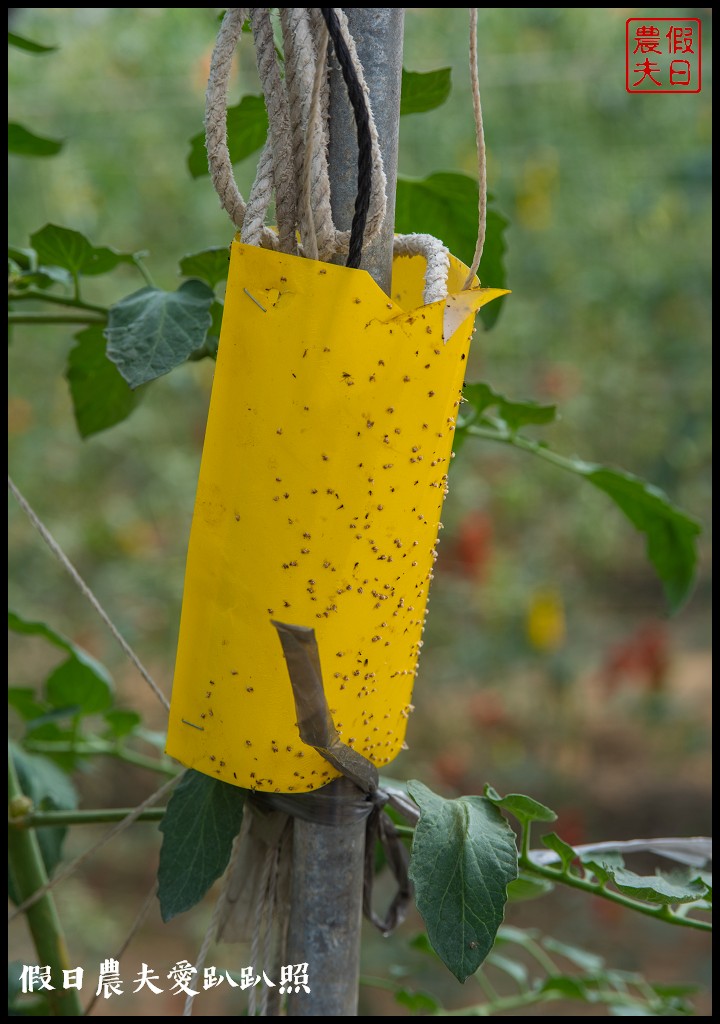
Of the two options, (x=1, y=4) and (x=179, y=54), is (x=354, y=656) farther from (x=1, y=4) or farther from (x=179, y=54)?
(x=179, y=54)

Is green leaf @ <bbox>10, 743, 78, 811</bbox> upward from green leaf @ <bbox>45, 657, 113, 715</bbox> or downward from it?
downward

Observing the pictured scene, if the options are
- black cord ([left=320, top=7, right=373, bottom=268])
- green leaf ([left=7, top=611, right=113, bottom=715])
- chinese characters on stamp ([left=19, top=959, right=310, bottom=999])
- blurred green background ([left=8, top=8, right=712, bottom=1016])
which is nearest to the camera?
black cord ([left=320, top=7, right=373, bottom=268])

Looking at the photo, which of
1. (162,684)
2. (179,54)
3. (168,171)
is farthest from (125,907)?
(179,54)

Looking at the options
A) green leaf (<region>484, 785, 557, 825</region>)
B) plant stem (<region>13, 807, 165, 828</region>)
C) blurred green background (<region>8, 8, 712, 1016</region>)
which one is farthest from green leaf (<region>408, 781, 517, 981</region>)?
blurred green background (<region>8, 8, 712, 1016</region>)

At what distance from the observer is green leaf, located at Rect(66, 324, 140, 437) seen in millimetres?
588

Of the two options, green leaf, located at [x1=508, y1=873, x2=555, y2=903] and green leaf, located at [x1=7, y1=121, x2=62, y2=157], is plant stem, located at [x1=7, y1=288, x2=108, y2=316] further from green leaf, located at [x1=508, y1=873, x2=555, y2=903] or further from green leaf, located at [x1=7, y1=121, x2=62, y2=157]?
green leaf, located at [x1=508, y1=873, x2=555, y2=903]

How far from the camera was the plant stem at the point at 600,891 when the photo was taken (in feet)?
1.53

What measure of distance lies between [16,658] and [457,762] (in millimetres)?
1094

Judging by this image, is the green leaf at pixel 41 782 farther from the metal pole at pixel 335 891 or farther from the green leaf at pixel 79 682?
the metal pole at pixel 335 891

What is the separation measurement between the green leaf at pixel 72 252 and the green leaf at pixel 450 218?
0.55ft

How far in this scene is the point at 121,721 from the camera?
656 mm

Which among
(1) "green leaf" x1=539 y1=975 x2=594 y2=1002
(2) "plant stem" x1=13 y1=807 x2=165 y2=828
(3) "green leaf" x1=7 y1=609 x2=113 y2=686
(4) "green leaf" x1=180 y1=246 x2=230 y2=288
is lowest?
(1) "green leaf" x1=539 y1=975 x2=594 y2=1002

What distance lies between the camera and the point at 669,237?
2217 millimetres

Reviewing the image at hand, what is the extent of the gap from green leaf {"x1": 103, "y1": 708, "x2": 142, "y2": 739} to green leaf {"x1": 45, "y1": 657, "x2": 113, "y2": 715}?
21mm
